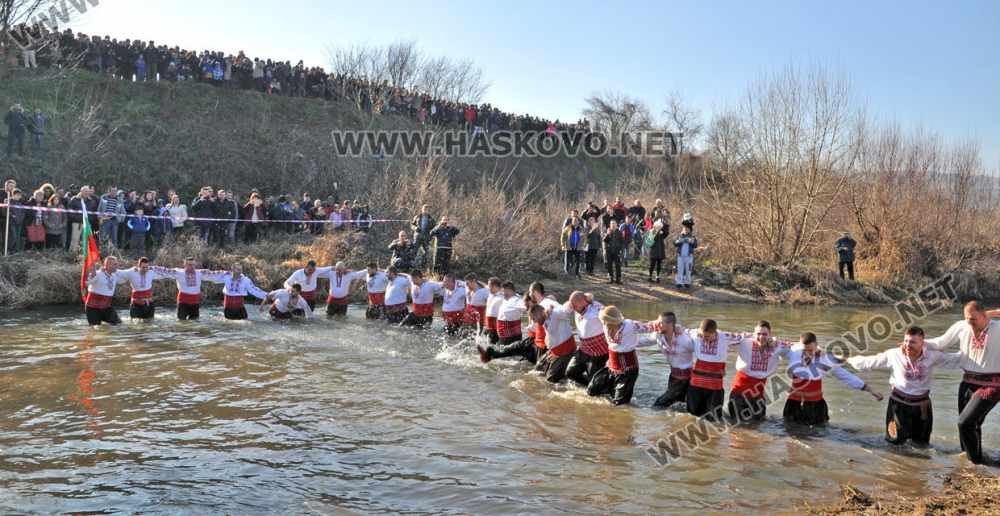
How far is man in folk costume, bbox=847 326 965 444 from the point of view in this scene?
7812mm

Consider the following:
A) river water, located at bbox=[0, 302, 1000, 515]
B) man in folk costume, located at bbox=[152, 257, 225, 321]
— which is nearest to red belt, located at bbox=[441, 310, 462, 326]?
river water, located at bbox=[0, 302, 1000, 515]

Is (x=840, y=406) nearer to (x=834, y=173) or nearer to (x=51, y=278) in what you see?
(x=834, y=173)

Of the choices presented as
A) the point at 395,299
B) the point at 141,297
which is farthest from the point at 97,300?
the point at 395,299

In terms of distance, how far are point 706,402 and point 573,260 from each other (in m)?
14.0

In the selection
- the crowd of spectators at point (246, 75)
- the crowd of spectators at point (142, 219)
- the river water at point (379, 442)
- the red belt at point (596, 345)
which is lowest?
the river water at point (379, 442)

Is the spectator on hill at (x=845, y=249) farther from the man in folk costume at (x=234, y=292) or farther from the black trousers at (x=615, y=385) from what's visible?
the man in folk costume at (x=234, y=292)

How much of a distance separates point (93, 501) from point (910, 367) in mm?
8429

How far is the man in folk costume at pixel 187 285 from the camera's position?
15.2 metres

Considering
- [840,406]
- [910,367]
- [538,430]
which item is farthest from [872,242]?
[538,430]

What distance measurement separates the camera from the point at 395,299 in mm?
15852

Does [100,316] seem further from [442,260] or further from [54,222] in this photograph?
[442,260]

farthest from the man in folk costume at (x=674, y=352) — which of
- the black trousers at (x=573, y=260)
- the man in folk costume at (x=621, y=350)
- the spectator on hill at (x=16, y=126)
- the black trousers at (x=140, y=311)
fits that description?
the spectator on hill at (x=16, y=126)

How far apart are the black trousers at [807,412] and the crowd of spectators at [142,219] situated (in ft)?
48.0

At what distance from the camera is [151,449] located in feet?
25.6
